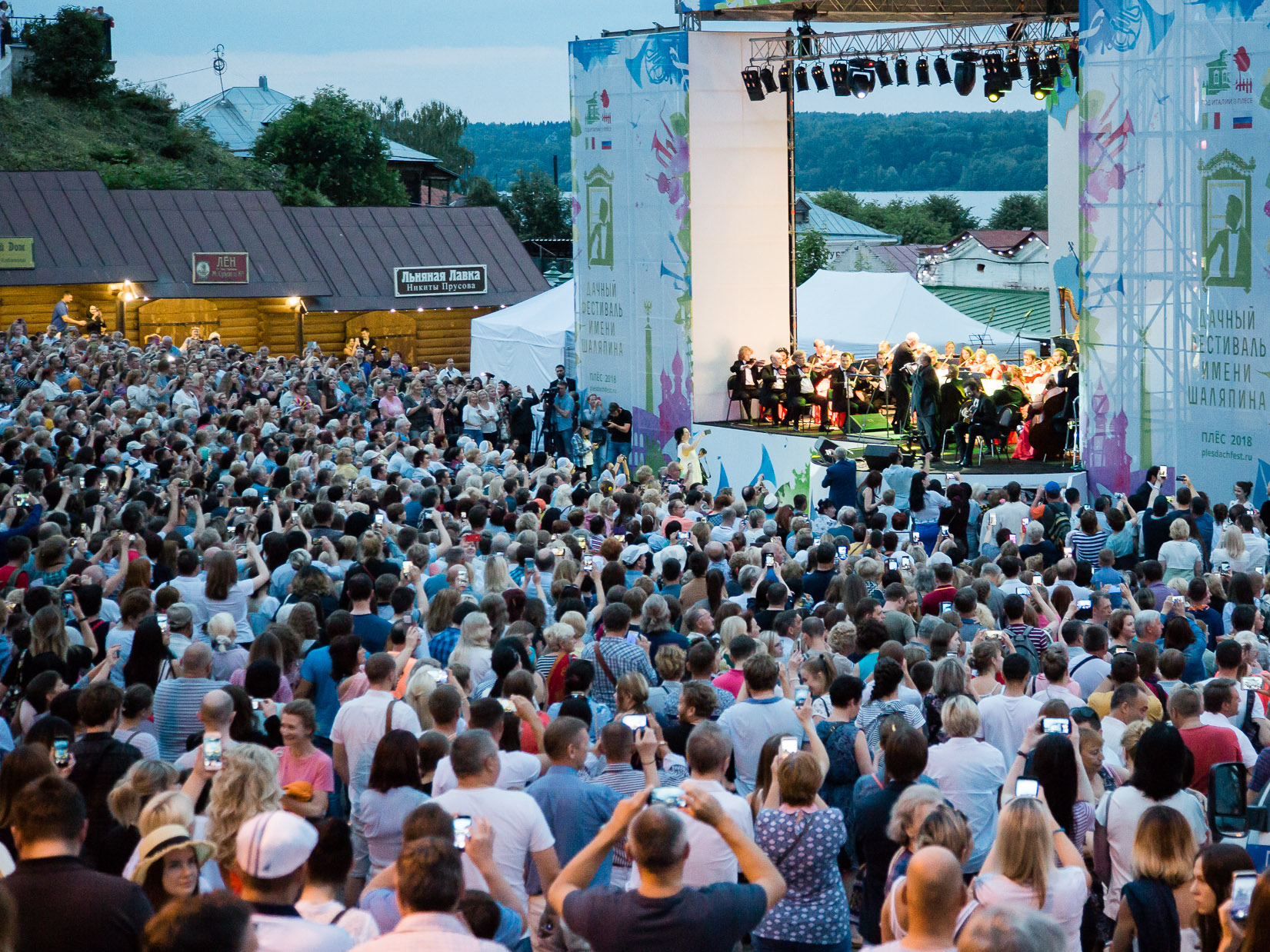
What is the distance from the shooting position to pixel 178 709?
5.56 m

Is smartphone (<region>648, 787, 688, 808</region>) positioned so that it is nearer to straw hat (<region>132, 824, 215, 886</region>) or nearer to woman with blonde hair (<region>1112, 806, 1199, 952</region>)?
straw hat (<region>132, 824, 215, 886</region>)

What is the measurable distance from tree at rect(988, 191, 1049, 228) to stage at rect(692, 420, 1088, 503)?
61003mm

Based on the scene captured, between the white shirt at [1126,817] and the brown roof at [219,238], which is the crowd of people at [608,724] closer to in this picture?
the white shirt at [1126,817]

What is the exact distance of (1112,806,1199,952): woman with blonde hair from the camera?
3.74 meters

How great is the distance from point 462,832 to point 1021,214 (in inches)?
3033

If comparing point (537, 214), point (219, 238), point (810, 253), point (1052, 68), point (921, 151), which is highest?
point (921, 151)

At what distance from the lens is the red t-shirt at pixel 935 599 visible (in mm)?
7465

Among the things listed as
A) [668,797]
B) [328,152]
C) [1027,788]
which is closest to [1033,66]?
[1027,788]

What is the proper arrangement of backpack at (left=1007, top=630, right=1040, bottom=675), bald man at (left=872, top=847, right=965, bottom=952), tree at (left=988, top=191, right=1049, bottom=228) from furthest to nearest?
tree at (left=988, top=191, right=1049, bottom=228), backpack at (left=1007, top=630, right=1040, bottom=675), bald man at (left=872, top=847, right=965, bottom=952)

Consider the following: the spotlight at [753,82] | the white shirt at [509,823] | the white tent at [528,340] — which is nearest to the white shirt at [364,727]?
the white shirt at [509,823]

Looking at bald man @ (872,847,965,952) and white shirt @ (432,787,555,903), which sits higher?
bald man @ (872,847,965,952)

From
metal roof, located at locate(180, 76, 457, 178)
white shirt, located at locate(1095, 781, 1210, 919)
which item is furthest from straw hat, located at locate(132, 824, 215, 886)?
metal roof, located at locate(180, 76, 457, 178)

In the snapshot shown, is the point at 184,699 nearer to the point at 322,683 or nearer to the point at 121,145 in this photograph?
the point at 322,683

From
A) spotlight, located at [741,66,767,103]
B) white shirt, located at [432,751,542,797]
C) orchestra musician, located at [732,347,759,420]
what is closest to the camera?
white shirt, located at [432,751,542,797]
